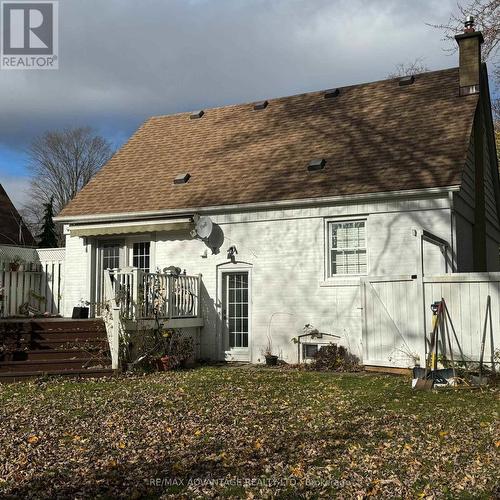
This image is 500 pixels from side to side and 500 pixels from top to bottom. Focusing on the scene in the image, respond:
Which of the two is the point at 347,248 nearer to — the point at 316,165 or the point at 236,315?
the point at 316,165

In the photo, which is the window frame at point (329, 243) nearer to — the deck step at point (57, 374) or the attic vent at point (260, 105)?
the deck step at point (57, 374)

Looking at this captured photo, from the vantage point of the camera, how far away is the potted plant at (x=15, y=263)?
15.8 m

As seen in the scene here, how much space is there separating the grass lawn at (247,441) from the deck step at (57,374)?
3.07 feet

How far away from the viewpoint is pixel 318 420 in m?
7.20

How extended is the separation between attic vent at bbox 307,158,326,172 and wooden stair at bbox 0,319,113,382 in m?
6.03

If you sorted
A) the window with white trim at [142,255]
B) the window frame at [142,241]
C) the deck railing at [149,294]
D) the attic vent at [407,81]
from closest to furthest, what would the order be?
the deck railing at [149,294] < the window frame at [142,241] < the window with white trim at [142,255] < the attic vent at [407,81]

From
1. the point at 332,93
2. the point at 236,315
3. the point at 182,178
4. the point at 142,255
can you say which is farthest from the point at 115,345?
the point at 332,93

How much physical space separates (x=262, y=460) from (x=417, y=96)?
12.3 m

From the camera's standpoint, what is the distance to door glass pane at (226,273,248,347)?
563 inches

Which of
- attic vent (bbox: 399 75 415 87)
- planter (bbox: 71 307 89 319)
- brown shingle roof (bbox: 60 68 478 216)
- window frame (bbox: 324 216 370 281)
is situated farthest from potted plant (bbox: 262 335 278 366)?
attic vent (bbox: 399 75 415 87)

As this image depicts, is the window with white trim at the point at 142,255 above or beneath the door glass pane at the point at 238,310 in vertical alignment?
above

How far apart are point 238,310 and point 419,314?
4.83 meters

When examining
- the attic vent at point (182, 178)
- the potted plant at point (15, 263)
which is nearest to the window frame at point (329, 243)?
the attic vent at point (182, 178)

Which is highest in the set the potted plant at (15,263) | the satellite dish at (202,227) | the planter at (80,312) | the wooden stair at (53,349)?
the satellite dish at (202,227)
